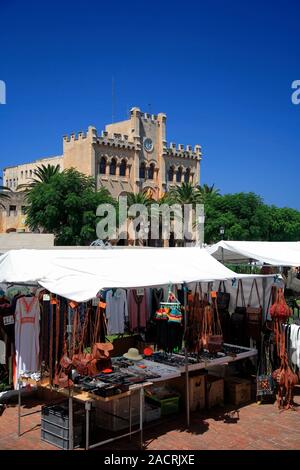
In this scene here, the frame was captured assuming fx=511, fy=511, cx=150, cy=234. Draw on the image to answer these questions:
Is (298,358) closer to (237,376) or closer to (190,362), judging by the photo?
(237,376)

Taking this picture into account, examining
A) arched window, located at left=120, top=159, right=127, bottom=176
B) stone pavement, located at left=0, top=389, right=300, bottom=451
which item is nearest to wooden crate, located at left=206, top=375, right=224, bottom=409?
stone pavement, located at left=0, top=389, right=300, bottom=451

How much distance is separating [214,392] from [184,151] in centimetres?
4935

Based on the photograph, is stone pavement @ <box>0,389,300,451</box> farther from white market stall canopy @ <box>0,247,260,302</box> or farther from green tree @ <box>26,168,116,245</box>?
green tree @ <box>26,168,116,245</box>

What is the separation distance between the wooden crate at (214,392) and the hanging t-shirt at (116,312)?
7.74 feet

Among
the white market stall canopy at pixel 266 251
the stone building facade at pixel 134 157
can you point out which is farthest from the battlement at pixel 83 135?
the white market stall canopy at pixel 266 251

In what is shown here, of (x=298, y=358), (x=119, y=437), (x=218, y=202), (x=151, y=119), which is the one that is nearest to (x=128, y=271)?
(x=119, y=437)

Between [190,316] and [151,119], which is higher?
[151,119]

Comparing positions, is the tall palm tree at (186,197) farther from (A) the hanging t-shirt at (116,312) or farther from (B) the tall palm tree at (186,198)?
(A) the hanging t-shirt at (116,312)

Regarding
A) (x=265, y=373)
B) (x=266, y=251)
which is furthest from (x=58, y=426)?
(x=266, y=251)

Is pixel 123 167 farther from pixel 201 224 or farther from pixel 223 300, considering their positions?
pixel 223 300

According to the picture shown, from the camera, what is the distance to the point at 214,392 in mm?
7918

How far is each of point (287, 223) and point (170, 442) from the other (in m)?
45.0

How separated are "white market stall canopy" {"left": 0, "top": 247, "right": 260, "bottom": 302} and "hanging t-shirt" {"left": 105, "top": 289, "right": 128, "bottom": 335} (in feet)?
7.13
